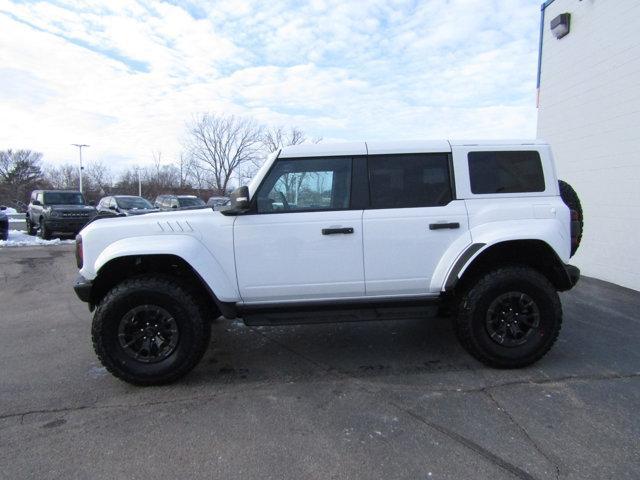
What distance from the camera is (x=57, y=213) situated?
1477cm

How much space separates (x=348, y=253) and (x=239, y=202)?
1029mm

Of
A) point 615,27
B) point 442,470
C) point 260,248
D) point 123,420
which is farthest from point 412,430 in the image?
point 615,27

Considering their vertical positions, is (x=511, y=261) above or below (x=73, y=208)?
Answer: below

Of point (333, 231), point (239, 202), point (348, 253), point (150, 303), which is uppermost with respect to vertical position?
point (239, 202)

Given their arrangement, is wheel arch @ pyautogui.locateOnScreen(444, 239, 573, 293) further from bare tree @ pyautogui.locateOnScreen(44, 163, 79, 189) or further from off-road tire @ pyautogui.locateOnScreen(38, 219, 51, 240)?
bare tree @ pyautogui.locateOnScreen(44, 163, 79, 189)

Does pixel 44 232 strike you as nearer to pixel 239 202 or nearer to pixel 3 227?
pixel 3 227

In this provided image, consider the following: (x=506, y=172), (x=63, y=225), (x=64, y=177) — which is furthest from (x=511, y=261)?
(x=64, y=177)

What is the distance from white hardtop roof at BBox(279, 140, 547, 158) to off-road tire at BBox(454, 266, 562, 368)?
119 cm

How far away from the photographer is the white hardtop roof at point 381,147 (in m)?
3.88

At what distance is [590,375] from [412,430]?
1.93 meters

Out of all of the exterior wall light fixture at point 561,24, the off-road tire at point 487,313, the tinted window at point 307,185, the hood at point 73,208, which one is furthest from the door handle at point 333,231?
the hood at point 73,208

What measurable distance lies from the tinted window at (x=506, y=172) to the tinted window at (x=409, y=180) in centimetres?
28

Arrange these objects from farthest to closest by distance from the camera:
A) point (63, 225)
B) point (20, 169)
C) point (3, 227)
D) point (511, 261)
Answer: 1. point (20, 169)
2. point (63, 225)
3. point (3, 227)
4. point (511, 261)

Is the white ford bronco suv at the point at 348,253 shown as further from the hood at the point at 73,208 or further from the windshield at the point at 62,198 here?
the windshield at the point at 62,198
